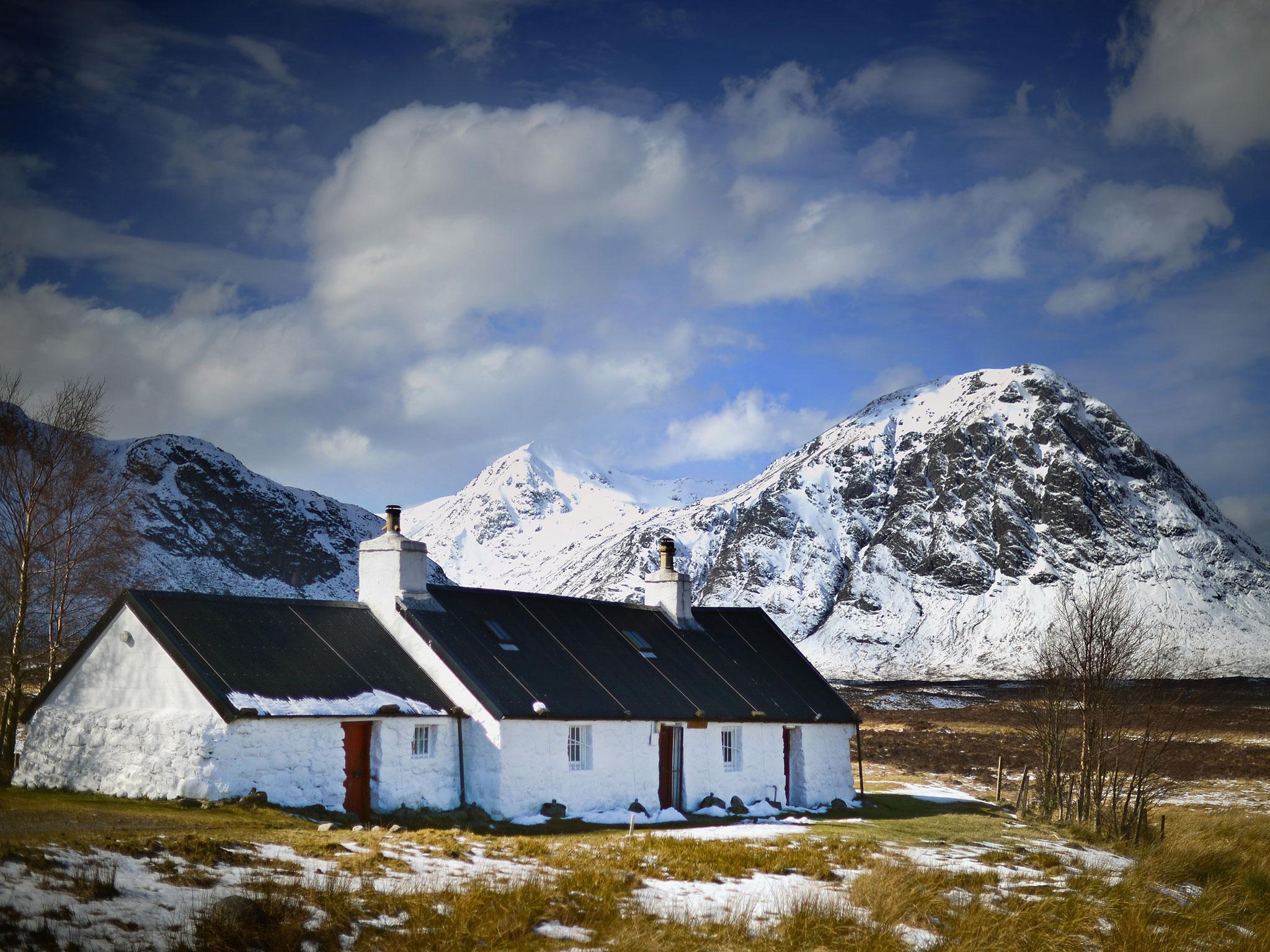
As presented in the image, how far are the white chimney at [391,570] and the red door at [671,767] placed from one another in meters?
7.63

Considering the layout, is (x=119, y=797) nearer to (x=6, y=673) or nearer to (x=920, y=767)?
(x=6, y=673)

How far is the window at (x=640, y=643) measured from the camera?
34.9m

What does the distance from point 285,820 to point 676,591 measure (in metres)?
18.4

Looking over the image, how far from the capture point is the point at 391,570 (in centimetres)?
3072

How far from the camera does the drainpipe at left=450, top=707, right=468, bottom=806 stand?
27.7 m

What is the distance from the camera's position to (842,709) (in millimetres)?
38062

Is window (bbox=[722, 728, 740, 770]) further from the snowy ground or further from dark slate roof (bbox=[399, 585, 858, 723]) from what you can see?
the snowy ground

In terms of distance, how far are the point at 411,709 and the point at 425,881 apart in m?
10.5

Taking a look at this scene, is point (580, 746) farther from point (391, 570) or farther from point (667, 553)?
point (667, 553)

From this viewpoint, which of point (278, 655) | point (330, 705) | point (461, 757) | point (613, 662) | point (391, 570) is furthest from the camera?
point (613, 662)

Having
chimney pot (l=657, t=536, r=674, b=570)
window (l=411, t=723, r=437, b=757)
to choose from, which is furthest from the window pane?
chimney pot (l=657, t=536, r=674, b=570)

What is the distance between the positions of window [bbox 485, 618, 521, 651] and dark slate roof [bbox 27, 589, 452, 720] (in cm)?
272

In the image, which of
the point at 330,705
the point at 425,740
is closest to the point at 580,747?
the point at 425,740

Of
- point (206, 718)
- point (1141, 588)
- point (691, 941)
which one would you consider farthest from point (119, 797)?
point (1141, 588)
